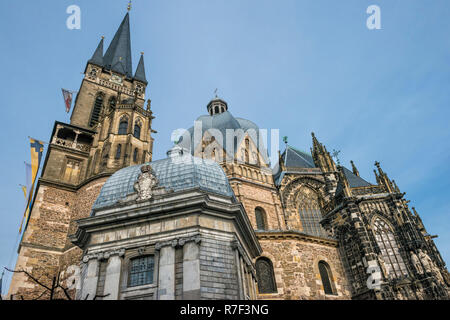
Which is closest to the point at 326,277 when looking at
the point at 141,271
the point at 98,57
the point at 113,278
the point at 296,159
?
the point at 141,271

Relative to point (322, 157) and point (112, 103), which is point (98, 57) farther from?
point (322, 157)

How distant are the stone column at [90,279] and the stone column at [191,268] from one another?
3.86 metres

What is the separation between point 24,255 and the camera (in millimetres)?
21703

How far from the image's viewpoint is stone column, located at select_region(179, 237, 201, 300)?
11.6 metres

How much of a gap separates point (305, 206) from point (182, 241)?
20588 millimetres

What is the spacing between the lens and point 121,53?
47125 mm

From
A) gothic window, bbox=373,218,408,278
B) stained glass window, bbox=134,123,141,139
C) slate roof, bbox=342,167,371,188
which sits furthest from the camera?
stained glass window, bbox=134,123,141,139

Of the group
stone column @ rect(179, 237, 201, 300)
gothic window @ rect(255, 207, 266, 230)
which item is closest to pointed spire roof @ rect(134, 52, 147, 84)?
gothic window @ rect(255, 207, 266, 230)

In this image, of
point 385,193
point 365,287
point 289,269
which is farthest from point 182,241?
point 385,193

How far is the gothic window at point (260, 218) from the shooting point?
91.7ft

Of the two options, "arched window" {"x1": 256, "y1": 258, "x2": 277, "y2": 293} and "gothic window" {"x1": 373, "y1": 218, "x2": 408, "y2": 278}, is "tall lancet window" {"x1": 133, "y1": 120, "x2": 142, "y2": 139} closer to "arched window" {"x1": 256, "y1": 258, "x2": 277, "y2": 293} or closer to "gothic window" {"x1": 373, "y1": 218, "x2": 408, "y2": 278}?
"arched window" {"x1": 256, "y1": 258, "x2": 277, "y2": 293}

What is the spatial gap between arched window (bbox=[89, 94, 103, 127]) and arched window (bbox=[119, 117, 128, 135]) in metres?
7.25

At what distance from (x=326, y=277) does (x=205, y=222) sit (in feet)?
39.8
